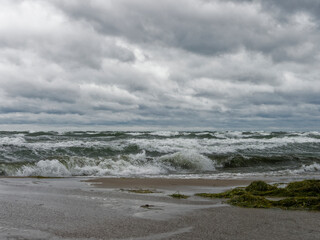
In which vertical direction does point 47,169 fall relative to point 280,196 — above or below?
below

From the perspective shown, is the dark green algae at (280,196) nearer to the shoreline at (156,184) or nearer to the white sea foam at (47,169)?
the shoreline at (156,184)

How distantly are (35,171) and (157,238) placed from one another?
9.82m

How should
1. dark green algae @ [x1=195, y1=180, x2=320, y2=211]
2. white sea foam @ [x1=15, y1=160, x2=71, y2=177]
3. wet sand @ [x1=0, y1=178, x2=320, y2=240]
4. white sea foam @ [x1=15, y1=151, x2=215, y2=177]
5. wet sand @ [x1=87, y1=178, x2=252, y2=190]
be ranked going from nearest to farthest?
wet sand @ [x1=0, y1=178, x2=320, y2=240] → dark green algae @ [x1=195, y1=180, x2=320, y2=211] → wet sand @ [x1=87, y1=178, x2=252, y2=190] → white sea foam @ [x1=15, y1=160, x2=71, y2=177] → white sea foam @ [x1=15, y1=151, x2=215, y2=177]

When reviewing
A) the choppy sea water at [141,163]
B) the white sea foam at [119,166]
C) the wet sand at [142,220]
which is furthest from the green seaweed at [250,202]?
the white sea foam at [119,166]

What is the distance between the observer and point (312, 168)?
1380 centimetres

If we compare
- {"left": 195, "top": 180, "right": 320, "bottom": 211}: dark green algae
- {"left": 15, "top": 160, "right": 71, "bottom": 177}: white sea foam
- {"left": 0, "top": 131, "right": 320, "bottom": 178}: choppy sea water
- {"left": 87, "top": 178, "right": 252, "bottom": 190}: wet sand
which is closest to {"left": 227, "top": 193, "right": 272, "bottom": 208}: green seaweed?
{"left": 195, "top": 180, "right": 320, "bottom": 211}: dark green algae

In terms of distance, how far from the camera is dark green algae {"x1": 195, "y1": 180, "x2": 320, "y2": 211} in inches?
183

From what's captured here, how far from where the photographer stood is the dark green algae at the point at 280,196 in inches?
183

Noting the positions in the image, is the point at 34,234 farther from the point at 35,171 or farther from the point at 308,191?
the point at 35,171

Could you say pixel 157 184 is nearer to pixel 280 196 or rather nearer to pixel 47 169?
pixel 280 196

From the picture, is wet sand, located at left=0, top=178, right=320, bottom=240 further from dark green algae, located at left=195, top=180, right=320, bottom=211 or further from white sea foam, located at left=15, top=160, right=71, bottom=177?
white sea foam, located at left=15, top=160, right=71, bottom=177

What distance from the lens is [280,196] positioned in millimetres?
5594

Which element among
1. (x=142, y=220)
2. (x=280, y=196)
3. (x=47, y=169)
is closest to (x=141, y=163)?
(x=47, y=169)

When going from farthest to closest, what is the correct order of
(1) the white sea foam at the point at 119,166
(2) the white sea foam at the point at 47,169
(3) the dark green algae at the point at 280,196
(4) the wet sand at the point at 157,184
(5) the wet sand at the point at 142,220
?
(1) the white sea foam at the point at 119,166
(2) the white sea foam at the point at 47,169
(4) the wet sand at the point at 157,184
(3) the dark green algae at the point at 280,196
(5) the wet sand at the point at 142,220
